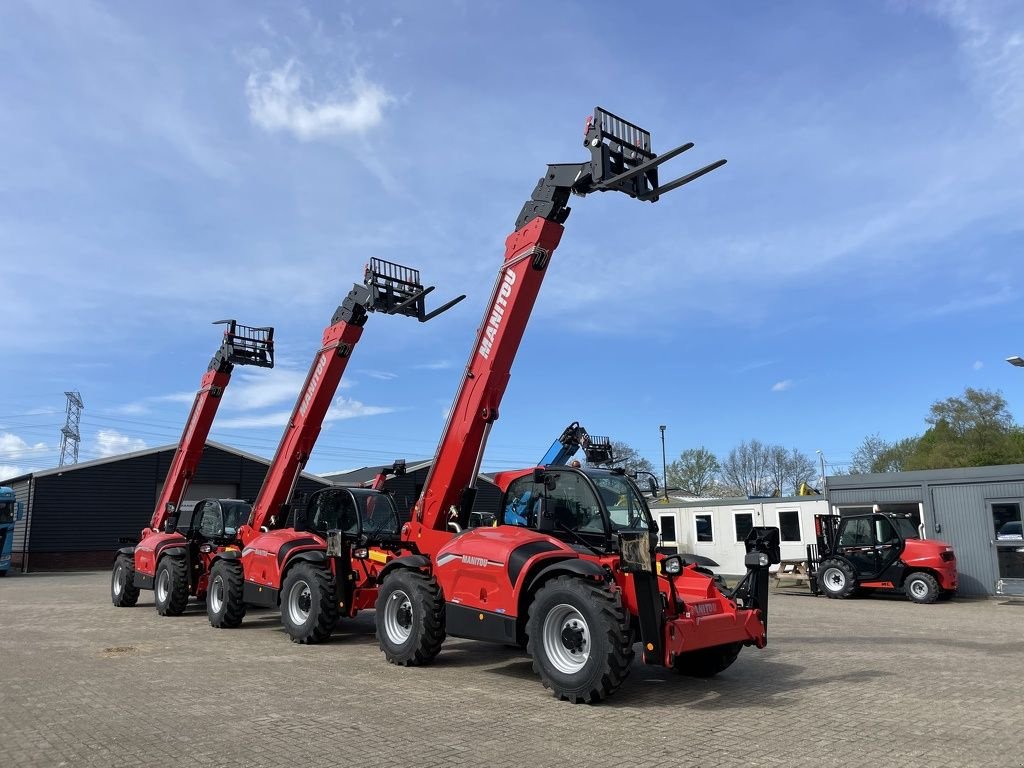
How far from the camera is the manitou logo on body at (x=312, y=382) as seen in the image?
13.2 meters

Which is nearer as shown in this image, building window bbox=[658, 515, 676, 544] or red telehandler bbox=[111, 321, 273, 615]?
red telehandler bbox=[111, 321, 273, 615]

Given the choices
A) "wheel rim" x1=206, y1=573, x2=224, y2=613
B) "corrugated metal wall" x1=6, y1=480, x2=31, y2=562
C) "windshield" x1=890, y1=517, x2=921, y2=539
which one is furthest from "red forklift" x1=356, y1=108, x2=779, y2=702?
"corrugated metal wall" x1=6, y1=480, x2=31, y2=562

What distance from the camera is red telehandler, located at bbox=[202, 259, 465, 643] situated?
10375 mm

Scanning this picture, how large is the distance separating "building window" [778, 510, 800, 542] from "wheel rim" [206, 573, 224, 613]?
15.8 meters

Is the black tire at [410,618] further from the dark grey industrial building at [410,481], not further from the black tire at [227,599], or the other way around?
the dark grey industrial building at [410,481]

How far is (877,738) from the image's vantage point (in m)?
5.67

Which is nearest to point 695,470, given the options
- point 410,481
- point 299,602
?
point 410,481

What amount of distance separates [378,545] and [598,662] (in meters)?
4.74

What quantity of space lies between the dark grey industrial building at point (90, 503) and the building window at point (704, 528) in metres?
20.4

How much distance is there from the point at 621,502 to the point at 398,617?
3.06 metres

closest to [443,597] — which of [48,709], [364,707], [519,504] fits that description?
[519,504]

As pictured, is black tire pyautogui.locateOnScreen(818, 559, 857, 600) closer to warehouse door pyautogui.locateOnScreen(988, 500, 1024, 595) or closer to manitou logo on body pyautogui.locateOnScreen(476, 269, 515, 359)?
warehouse door pyautogui.locateOnScreen(988, 500, 1024, 595)

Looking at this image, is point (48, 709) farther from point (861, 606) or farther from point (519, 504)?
point (861, 606)

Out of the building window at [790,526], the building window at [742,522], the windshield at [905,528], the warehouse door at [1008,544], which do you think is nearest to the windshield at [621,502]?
the windshield at [905,528]
